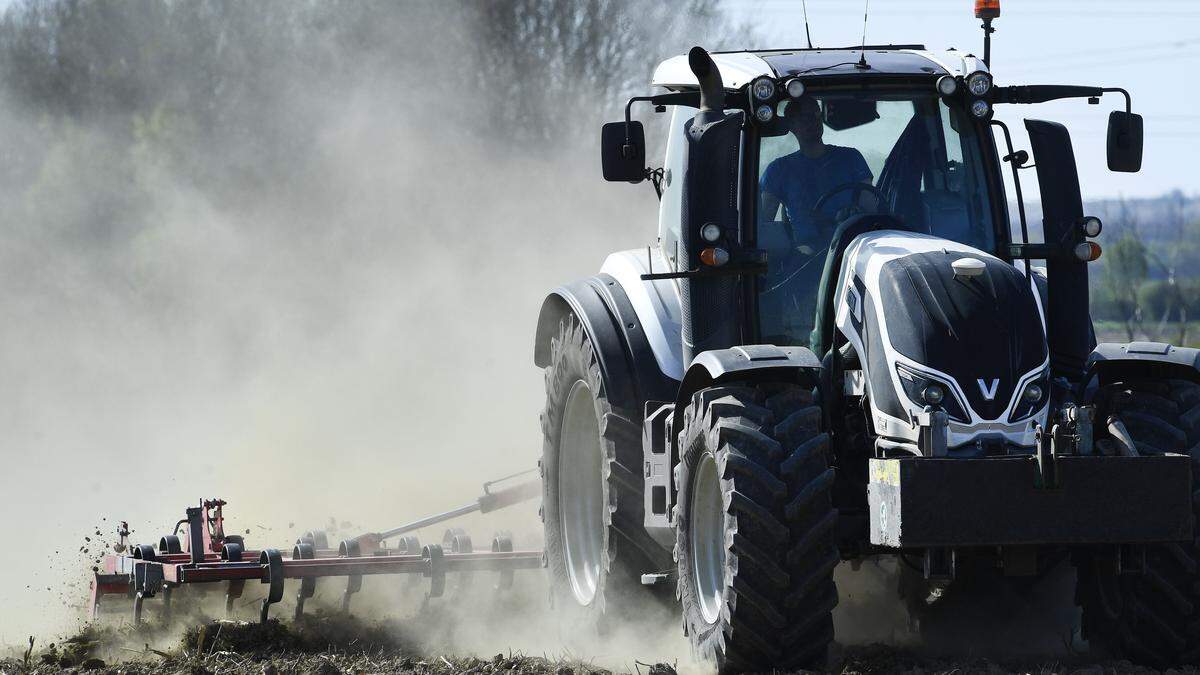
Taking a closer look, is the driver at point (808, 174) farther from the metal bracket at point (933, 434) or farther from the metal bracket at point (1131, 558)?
the metal bracket at point (1131, 558)

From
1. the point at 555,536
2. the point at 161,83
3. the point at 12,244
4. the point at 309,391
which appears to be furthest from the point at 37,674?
the point at 161,83

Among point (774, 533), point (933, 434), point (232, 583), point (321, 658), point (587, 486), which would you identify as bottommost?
point (321, 658)

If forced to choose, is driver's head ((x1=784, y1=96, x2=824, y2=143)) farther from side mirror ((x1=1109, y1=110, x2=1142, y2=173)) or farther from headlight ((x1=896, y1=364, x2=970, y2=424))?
headlight ((x1=896, y1=364, x2=970, y2=424))

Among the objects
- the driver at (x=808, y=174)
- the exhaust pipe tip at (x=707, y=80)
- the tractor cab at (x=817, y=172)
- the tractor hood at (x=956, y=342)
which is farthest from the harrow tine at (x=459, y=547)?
the tractor hood at (x=956, y=342)

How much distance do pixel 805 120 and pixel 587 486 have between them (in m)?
2.85

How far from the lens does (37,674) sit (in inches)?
332

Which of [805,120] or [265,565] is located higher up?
[805,120]

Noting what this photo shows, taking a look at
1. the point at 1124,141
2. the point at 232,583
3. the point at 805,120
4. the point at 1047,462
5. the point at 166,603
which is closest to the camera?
the point at 1047,462

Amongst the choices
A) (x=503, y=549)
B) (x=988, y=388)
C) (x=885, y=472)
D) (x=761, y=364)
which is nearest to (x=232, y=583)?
(x=503, y=549)

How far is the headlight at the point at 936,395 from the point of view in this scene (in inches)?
Answer: 280

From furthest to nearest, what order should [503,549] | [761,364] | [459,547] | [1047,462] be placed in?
[503,549]
[459,547]
[761,364]
[1047,462]

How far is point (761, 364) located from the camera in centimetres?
739

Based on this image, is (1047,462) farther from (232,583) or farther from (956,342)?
(232,583)

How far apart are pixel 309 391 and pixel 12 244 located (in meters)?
8.67
